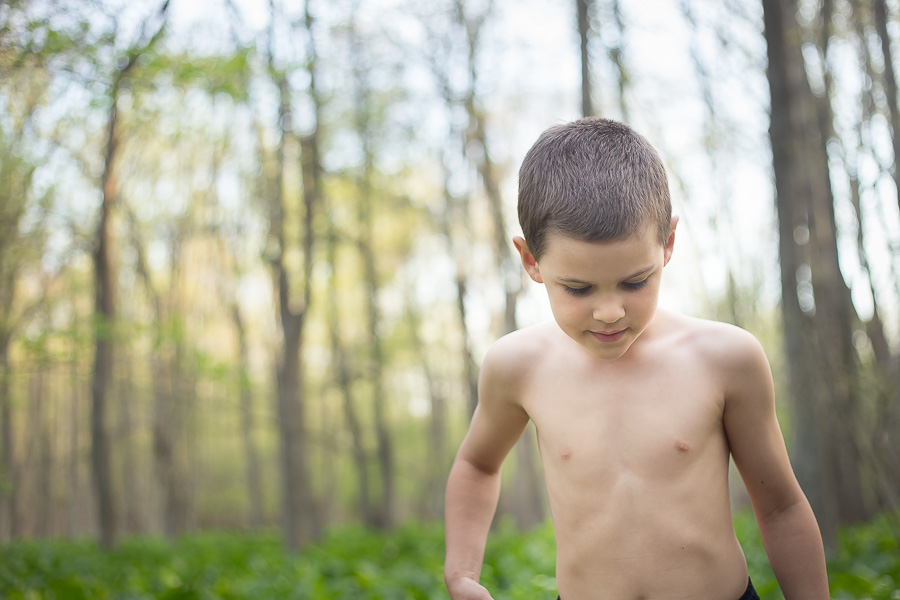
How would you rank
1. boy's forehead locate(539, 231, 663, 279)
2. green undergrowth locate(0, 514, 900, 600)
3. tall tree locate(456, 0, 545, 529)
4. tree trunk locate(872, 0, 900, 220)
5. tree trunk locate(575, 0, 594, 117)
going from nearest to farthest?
boy's forehead locate(539, 231, 663, 279) < green undergrowth locate(0, 514, 900, 600) < tree trunk locate(872, 0, 900, 220) < tree trunk locate(575, 0, 594, 117) < tall tree locate(456, 0, 545, 529)

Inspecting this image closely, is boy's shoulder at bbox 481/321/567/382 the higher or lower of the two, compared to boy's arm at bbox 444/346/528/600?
higher

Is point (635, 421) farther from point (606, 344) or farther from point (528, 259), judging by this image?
point (528, 259)

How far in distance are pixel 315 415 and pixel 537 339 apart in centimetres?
3068

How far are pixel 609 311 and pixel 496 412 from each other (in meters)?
0.45

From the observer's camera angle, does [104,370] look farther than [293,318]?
Yes

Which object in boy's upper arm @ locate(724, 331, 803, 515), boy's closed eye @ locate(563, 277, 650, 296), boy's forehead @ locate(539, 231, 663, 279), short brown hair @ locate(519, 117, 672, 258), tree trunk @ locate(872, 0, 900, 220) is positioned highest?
tree trunk @ locate(872, 0, 900, 220)

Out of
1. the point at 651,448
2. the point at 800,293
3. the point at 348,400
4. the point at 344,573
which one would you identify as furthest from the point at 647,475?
the point at 348,400

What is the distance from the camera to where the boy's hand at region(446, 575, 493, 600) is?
1.50 m

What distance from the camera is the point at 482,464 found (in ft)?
5.61

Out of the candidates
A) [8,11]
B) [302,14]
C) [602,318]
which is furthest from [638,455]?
[302,14]

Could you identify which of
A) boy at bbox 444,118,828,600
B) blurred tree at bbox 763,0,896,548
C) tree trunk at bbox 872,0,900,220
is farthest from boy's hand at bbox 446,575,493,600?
tree trunk at bbox 872,0,900,220

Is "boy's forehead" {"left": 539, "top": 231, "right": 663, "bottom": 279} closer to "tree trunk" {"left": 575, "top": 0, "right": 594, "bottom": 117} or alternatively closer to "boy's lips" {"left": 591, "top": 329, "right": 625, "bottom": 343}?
"boy's lips" {"left": 591, "top": 329, "right": 625, "bottom": 343}

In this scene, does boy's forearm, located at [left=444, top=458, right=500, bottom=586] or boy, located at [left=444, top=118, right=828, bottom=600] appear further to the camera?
boy's forearm, located at [left=444, top=458, right=500, bottom=586]

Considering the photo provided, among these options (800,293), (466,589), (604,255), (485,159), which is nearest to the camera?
(604,255)
